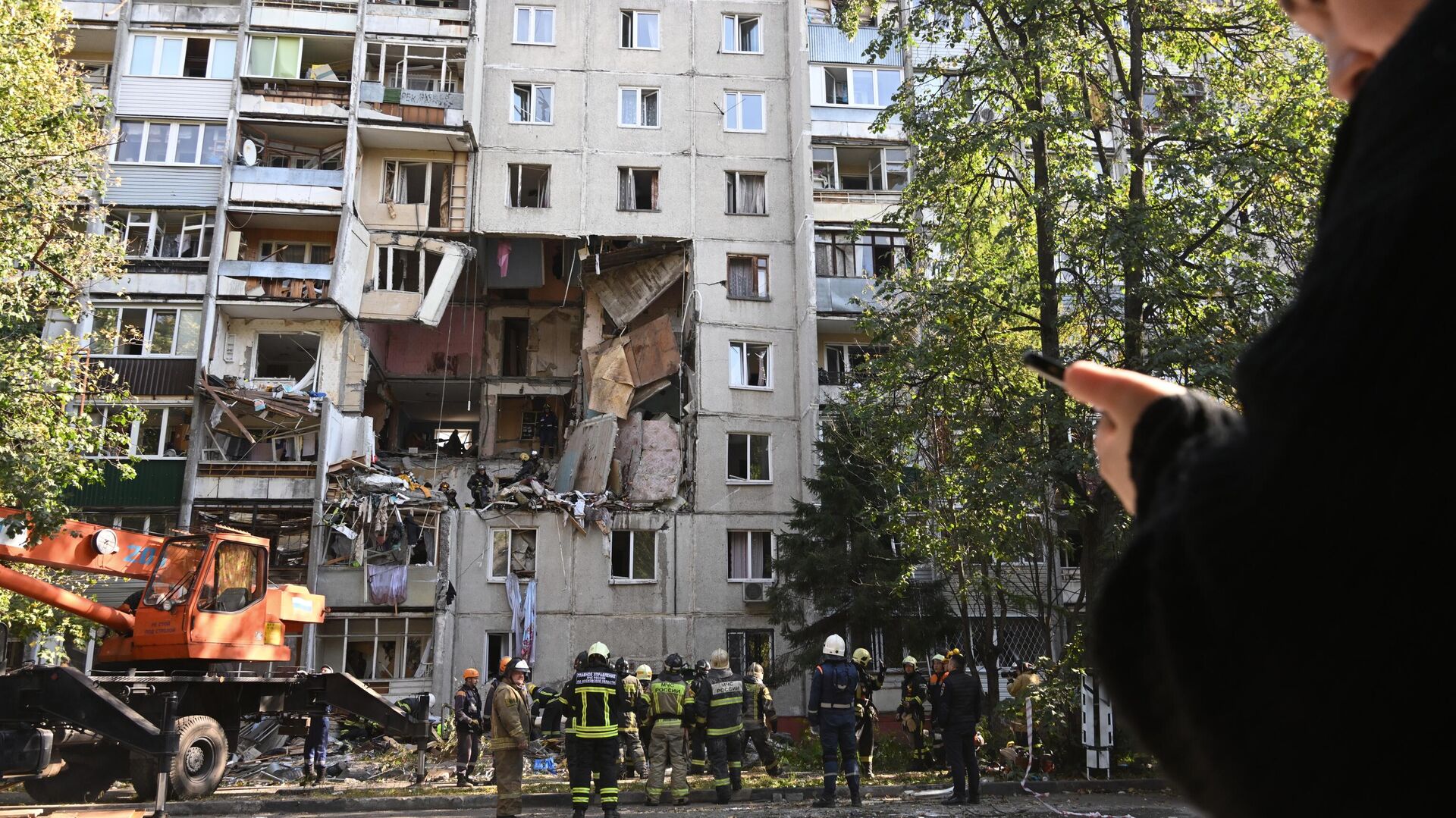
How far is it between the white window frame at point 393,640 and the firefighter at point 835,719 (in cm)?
1797

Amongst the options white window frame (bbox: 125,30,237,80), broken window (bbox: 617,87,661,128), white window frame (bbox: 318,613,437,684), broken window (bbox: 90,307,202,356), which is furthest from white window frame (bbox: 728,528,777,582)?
white window frame (bbox: 125,30,237,80)

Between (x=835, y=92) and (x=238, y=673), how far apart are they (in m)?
26.6

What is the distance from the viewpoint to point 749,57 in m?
38.1

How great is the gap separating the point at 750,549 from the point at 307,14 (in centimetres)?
2158

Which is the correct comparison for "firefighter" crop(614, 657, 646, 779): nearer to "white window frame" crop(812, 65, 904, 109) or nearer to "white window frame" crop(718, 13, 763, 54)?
"white window frame" crop(812, 65, 904, 109)

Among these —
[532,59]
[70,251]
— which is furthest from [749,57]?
[70,251]

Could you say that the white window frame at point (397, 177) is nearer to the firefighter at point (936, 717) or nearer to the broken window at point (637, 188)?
the broken window at point (637, 188)

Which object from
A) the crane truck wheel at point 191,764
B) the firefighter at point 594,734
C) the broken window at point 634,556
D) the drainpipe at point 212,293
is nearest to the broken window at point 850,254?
the broken window at point 634,556

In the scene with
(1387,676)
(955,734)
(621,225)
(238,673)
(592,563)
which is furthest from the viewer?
(621,225)

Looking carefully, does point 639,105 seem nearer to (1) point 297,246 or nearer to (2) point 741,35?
(2) point 741,35

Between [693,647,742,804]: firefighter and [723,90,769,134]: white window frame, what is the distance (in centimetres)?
2433

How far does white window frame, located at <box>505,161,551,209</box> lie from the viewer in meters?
35.9

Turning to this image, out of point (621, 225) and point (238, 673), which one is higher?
point (621, 225)

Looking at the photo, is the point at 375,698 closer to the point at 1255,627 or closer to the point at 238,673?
the point at 238,673
